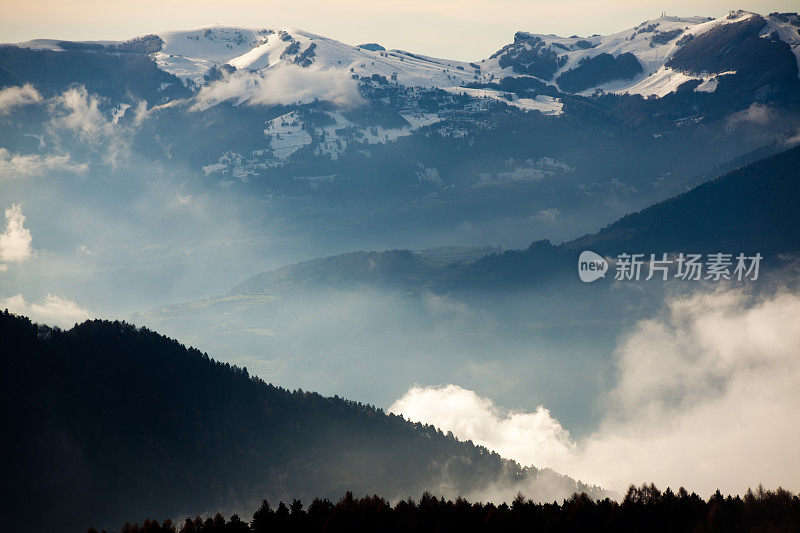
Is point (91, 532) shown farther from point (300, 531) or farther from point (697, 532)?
point (697, 532)

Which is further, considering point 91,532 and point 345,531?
point 345,531

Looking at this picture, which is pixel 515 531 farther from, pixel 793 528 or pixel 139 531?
pixel 139 531

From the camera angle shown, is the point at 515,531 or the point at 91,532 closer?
the point at 91,532

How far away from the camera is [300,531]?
19762 cm

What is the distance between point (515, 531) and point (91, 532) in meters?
86.6

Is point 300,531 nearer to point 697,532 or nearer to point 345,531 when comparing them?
point 345,531

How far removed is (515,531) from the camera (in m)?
200

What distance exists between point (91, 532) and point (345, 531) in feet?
168

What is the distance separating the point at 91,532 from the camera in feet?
612

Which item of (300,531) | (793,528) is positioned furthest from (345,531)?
(793,528)

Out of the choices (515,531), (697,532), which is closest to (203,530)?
(515,531)

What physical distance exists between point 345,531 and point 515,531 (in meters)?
36.0

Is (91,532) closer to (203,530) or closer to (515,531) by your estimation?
(203,530)

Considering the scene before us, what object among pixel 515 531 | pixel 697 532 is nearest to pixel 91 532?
pixel 515 531
